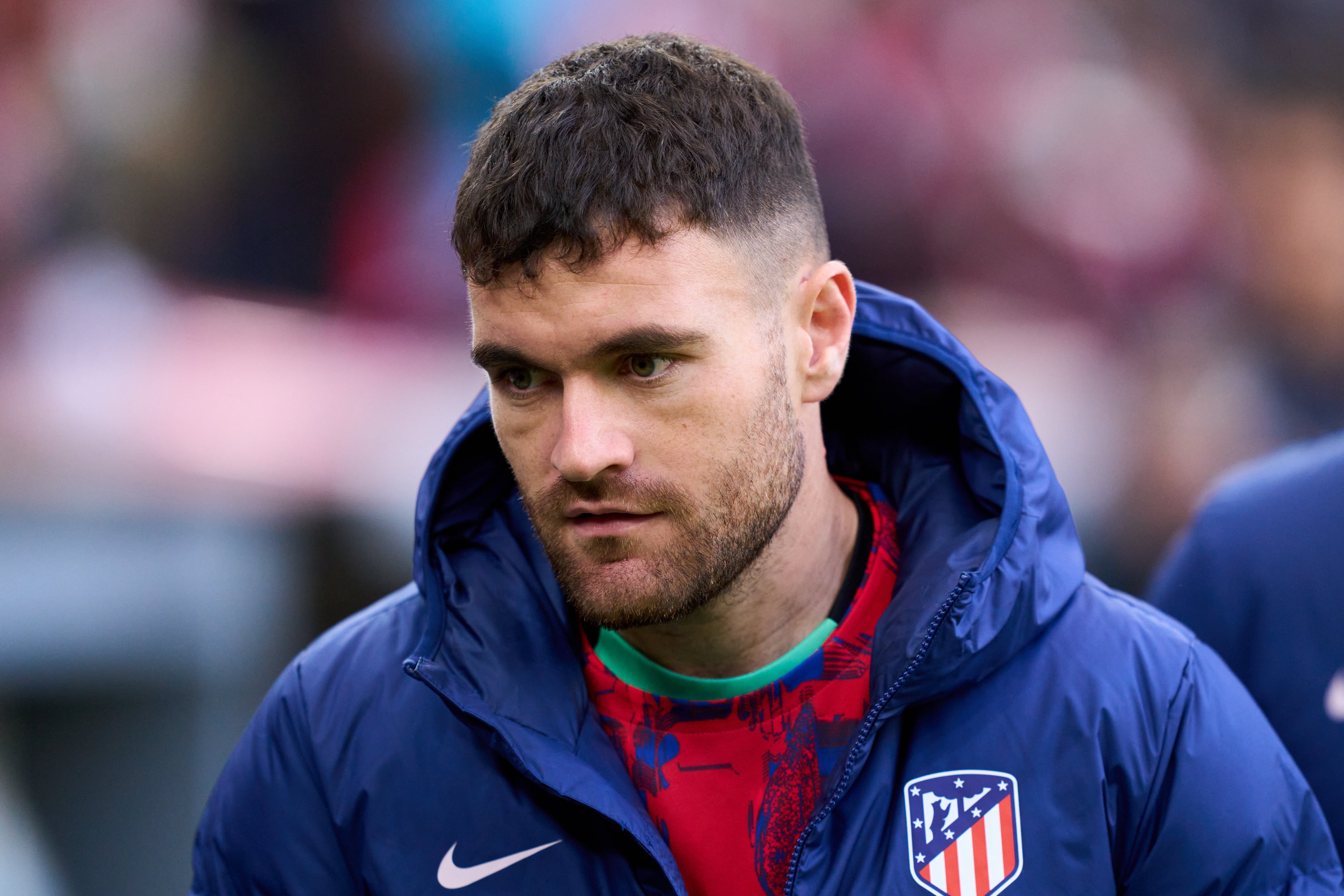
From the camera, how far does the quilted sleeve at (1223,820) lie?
5.24 ft

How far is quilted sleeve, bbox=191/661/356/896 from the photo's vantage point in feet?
5.84

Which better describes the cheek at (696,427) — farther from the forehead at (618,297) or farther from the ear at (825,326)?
the ear at (825,326)

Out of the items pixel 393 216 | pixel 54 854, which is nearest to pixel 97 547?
pixel 54 854

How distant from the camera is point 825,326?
188cm

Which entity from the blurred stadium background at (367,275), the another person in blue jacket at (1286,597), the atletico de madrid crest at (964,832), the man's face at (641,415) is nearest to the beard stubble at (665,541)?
the man's face at (641,415)

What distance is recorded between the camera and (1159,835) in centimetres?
161

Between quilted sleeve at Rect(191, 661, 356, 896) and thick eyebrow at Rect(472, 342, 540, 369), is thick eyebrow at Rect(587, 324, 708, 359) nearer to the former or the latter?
thick eyebrow at Rect(472, 342, 540, 369)

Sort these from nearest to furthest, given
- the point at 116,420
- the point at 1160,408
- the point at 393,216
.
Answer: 1. the point at 116,420
2. the point at 393,216
3. the point at 1160,408

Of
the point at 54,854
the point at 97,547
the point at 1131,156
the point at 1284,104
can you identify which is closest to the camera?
the point at 54,854

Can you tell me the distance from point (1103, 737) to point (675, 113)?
1.02 meters

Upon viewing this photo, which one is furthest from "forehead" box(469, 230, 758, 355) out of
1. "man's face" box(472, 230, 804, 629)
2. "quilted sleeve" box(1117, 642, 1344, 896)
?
"quilted sleeve" box(1117, 642, 1344, 896)

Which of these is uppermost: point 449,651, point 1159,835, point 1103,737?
point 449,651

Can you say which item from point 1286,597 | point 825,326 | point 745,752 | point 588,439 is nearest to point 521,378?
point 588,439

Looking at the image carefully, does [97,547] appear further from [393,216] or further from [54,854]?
[393,216]
